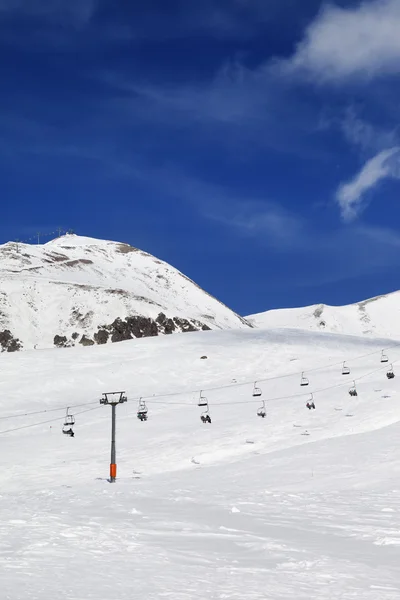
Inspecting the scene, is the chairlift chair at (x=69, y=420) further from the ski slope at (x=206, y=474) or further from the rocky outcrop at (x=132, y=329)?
the rocky outcrop at (x=132, y=329)

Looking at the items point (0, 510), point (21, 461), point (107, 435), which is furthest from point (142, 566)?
point (107, 435)

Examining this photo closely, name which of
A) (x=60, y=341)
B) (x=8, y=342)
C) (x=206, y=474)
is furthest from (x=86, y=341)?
(x=206, y=474)

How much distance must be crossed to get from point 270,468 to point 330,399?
48.6 ft

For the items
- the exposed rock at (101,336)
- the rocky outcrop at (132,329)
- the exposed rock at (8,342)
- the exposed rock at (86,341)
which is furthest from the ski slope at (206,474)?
the exposed rock at (8,342)

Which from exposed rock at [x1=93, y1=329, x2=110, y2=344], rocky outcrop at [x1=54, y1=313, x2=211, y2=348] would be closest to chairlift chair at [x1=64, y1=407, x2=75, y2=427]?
rocky outcrop at [x1=54, y1=313, x2=211, y2=348]

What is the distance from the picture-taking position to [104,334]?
406 feet

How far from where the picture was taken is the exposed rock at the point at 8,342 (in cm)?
11531

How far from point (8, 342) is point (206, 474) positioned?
89.7 m

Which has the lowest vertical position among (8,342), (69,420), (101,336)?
(69,420)

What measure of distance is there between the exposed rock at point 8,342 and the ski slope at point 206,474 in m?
51.4

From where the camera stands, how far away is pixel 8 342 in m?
117

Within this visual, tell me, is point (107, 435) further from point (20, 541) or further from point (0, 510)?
point (20, 541)

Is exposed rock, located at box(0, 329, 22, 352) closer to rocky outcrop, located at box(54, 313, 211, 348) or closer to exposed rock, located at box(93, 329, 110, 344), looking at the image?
rocky outcrop, located at box(54, 313, 211, 348)

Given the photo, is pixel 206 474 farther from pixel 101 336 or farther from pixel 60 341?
pixel 101 336
